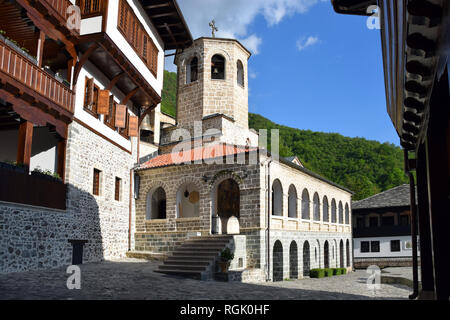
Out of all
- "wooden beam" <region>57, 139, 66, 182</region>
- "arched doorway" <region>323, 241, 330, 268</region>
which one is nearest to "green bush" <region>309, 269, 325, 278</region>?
"arched doorway" <region>323, 241, 330, 268</region>

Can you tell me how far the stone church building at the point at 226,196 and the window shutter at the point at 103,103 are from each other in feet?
12.1

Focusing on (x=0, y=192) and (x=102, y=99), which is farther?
(x=102, y=99)

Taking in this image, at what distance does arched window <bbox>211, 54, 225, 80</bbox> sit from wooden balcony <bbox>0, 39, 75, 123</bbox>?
10370 mm

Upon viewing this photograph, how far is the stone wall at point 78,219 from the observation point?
10.2 m

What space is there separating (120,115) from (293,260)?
31.9 feet

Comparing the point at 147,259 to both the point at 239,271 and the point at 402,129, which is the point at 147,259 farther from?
the point at 402,129

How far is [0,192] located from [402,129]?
28.8 ft

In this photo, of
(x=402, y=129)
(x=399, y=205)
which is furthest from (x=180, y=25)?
(x=399, y=205)

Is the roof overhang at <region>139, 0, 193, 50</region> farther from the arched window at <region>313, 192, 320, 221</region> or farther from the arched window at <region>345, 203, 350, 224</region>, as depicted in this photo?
the arched window at <region>345, 203, 350, 224</region>

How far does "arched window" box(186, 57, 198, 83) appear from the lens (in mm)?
22281

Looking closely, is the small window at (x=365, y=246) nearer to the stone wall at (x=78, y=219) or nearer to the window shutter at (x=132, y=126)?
the stone wall at (x=78, y=219)

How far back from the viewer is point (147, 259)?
15930 mm

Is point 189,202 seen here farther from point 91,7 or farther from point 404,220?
point 404,220
